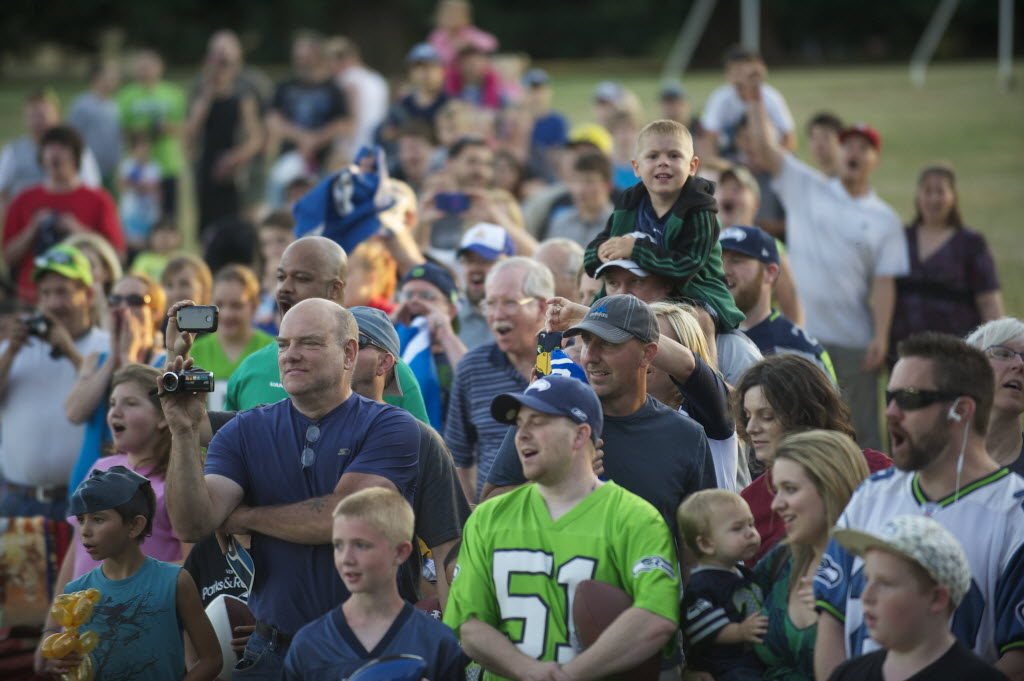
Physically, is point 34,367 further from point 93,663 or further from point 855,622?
point 855,622

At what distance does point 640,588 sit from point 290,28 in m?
36.5

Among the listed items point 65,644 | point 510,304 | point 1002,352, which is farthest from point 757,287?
point 65,644

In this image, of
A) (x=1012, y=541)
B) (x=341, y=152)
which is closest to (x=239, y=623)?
(x=1012, y=541)

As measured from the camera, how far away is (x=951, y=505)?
Answer: 14.9ft

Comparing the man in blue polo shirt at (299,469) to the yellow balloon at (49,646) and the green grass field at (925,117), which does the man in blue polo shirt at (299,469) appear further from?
the green grass field at (925,117)

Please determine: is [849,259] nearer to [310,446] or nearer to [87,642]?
[310,446]

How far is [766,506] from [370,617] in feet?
5.30

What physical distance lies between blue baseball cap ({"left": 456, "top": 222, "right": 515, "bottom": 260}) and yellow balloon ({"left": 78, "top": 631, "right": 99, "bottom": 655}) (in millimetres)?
3445

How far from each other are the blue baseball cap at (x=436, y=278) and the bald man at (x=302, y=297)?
4.63ft

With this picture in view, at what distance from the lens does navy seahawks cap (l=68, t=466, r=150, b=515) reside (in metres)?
5.66

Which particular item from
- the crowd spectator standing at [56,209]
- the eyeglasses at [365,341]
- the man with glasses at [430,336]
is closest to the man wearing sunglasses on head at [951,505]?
the eyeglasses at [365,341]

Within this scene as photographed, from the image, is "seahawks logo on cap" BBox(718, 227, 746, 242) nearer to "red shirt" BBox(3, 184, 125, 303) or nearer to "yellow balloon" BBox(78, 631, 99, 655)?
"yellow balloon" BBox(78, 631, 99, 655)

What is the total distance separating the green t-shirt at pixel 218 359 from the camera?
26.1ft

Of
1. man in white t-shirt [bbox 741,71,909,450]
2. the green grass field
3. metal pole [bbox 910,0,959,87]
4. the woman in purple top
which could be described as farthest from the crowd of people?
metal pole [bbox 910,0,959,87]
